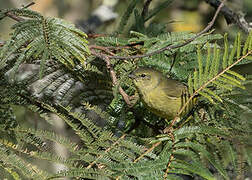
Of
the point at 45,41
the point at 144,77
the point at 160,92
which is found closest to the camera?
the point at 45,41

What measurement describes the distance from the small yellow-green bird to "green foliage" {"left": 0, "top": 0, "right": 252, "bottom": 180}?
0.05 metres

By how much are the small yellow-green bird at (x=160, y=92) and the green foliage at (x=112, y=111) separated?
50 mm

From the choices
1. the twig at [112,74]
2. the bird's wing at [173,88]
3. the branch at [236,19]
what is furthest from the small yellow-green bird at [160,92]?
the branch at [236,19]

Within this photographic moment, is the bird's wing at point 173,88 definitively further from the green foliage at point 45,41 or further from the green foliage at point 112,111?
the green foliage at point 45,41

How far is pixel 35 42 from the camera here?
4.78 ft

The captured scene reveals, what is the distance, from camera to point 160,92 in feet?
7.38

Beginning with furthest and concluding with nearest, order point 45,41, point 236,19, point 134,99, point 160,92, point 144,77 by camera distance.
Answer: point 236,19, point 160,92, point 144,77, point 134,99, point 45,41

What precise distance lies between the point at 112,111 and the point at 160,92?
60 centimetres

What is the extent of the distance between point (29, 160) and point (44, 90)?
1.09ft

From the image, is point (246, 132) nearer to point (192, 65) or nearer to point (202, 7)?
point (192, 65)

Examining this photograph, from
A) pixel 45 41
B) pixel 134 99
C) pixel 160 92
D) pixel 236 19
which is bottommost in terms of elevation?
pixel 160 92

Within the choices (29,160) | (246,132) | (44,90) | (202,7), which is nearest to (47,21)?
(44,90)

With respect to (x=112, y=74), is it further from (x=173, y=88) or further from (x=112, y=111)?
(x=173, y=88)

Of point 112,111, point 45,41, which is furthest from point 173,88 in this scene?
point 45,41
